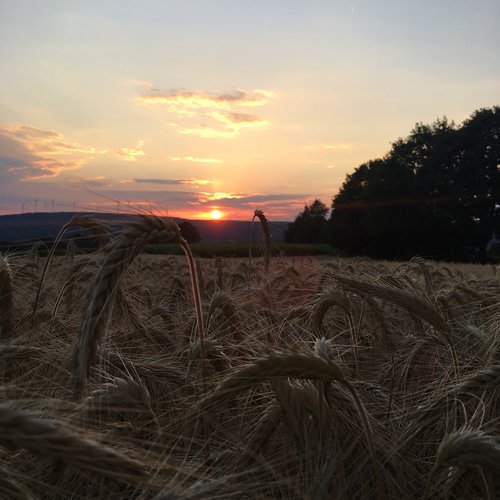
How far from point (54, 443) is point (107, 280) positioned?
0.60m

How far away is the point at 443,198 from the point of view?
43.7 meters

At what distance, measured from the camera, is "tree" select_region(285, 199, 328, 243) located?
60.4 m

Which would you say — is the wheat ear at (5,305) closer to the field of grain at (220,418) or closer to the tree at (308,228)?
the field of grain at (220,418)

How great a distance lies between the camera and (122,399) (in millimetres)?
1660

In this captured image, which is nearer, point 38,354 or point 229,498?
point 229,498

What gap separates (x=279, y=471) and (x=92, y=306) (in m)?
0.77

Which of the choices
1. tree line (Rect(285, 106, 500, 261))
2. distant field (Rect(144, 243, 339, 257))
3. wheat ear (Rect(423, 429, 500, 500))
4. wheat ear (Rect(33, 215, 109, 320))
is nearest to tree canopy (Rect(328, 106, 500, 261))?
tree line (Rect(285, 106, 500, 261))

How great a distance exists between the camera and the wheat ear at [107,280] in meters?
1.41

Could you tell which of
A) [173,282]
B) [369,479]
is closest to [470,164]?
[173,282]

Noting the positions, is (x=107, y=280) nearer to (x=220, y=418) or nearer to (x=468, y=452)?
(x=220, y=418)

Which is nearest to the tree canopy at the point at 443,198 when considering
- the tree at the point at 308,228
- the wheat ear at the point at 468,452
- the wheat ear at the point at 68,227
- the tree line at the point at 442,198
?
the tree line at the point at 442,198

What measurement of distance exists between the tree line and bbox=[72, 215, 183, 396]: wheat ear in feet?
135

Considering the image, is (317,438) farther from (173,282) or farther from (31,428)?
(173,282)

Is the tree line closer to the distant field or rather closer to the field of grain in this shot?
the distant field
